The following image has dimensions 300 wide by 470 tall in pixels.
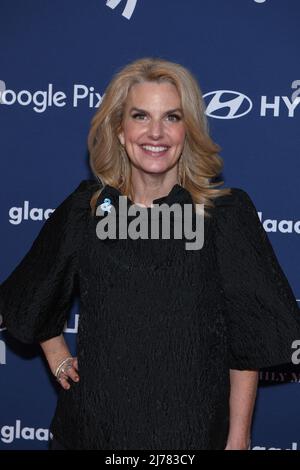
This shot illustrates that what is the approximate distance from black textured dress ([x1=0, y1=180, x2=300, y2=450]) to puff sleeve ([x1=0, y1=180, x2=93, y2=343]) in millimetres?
71

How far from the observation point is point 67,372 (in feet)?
6.60

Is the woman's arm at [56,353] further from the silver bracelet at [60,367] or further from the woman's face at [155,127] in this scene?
the woman's face at [155,127]

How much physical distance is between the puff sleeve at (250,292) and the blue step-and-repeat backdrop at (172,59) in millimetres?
506

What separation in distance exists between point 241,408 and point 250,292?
13.6 inches

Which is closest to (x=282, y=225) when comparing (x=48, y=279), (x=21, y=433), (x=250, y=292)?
(x=250, y=292)

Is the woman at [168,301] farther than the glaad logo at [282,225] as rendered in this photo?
No

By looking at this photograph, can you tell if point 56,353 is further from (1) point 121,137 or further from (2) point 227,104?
(2) point 227,104

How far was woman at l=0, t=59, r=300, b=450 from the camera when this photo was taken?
1786 mm

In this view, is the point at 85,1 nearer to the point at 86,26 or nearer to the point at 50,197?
the point at 86,26

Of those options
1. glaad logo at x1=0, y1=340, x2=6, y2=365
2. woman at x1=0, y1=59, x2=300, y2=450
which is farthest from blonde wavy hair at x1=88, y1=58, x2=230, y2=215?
glaad logo at x1=0, y1=340, x2=6, y2=365

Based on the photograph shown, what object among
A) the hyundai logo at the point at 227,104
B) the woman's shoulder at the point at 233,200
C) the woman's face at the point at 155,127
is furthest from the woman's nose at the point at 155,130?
the hyundai logo at the point at 227,104

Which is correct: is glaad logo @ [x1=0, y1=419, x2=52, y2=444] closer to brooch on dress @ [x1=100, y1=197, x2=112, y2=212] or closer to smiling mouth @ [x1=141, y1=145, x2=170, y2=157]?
brooch on dress @ [x1=100, y1=197, x2=112, y2=212]

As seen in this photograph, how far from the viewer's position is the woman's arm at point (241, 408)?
1864mm

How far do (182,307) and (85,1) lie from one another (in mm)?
1256
